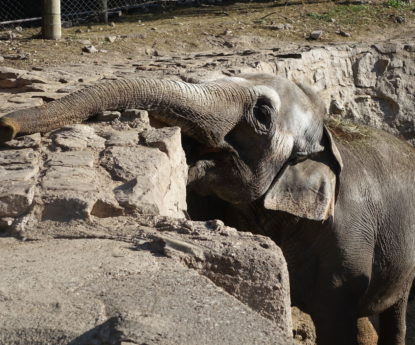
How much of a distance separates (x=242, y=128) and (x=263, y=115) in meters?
0.15

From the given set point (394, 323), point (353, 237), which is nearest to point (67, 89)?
point (353, 237)

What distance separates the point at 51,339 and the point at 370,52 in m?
6.81

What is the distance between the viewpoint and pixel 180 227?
4.00 meters

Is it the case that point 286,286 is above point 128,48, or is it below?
above

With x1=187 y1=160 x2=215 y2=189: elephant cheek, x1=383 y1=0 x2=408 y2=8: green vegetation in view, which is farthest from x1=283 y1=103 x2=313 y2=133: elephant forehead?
x1=383 y1=0 x2=408 y2=8: green vegetation

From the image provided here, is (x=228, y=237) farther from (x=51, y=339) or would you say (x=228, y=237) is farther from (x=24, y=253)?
(x=51, y=339)

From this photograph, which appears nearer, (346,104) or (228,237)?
(228,237)

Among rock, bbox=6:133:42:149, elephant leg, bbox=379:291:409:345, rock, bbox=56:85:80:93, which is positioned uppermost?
rock, bbox=6:133:42:149

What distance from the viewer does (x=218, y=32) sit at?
10.5 meters

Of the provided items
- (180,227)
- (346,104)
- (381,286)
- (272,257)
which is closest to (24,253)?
(180,227)

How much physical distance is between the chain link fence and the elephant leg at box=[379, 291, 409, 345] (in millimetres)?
5815

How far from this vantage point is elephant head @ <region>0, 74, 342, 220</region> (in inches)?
194

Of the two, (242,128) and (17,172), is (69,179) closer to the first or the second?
(17,172)

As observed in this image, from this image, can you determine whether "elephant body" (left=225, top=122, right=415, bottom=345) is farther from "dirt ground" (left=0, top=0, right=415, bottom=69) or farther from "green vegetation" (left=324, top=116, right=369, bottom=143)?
"dirt ground" (left=0, top=0, right=415, bottom=69)
